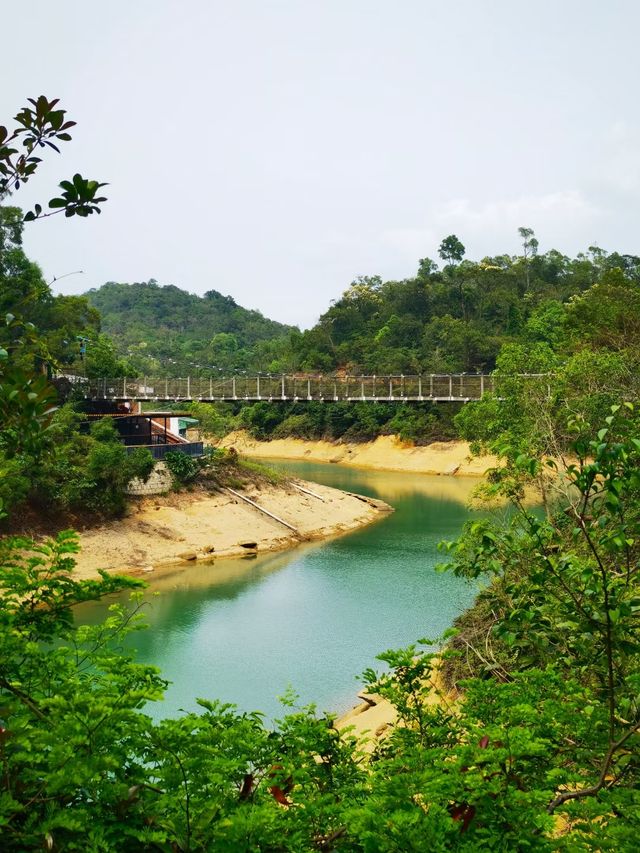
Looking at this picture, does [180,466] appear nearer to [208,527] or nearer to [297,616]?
[208,527]

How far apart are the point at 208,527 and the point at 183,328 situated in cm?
5779

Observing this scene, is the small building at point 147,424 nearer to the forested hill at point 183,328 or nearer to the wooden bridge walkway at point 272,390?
the wooden bridge walkway at point 272,390

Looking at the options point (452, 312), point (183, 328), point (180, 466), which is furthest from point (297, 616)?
point (183, 328)

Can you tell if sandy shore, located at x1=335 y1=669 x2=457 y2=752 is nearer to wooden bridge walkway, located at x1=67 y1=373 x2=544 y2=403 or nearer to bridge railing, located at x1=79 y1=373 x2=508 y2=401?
wooden bridge walkway, located at x1=67 y1=373 x2=544 y2=403

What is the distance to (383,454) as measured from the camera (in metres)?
33.3

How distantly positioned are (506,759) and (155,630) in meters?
9.72

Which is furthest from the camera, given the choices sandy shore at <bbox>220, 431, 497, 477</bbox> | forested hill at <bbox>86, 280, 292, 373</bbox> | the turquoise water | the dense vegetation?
forested hill at <bbox>86, 280, 292, 373</bbox>

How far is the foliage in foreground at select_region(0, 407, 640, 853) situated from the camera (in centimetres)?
245

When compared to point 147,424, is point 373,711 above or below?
below

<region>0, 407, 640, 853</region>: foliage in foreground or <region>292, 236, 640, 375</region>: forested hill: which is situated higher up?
<region>292, 236, 640, 375</region>: forested hill

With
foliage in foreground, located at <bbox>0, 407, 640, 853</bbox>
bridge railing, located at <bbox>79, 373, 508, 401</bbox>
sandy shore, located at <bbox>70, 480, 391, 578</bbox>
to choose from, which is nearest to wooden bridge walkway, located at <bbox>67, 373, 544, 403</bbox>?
bridge railing, located at <bbox>79, 373, 508, 401</bbox>

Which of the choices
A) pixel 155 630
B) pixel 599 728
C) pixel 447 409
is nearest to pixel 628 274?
pixel 447 409

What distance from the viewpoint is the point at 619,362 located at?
1322cm

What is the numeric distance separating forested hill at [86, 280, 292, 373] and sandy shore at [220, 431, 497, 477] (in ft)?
35.5
